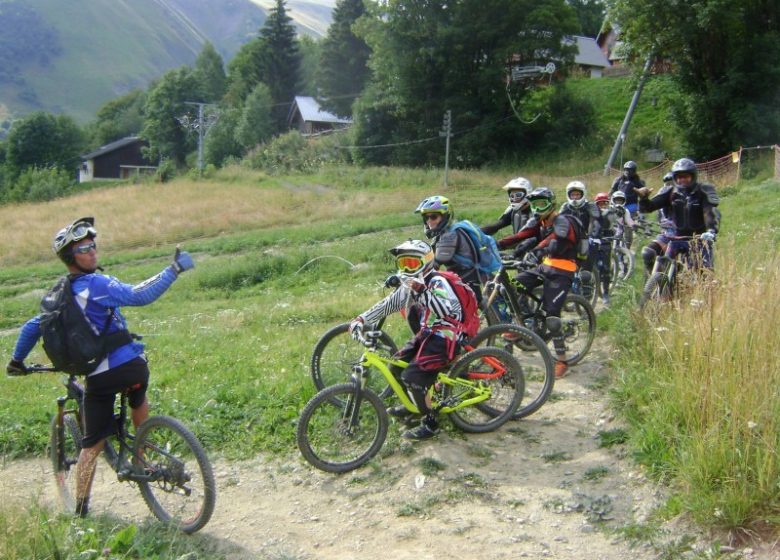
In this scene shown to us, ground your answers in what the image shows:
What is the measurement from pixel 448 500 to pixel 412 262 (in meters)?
1.93

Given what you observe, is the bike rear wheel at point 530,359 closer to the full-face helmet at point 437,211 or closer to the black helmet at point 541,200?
the full-face helmet at point 437,211

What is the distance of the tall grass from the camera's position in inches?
167

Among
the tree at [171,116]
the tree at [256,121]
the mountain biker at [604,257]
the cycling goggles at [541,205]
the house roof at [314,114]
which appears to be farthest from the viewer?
the tree at [171,116]

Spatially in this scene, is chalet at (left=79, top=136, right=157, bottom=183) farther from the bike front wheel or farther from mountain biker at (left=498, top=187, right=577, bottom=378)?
the bike front wheel

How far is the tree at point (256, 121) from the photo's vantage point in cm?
7300

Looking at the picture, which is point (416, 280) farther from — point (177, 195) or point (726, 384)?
point (177, 195)

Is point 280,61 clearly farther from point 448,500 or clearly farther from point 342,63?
point 448,500

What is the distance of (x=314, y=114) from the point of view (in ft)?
245

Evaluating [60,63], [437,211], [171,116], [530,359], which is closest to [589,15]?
[171,116]

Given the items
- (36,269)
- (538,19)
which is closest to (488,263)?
(36,269)

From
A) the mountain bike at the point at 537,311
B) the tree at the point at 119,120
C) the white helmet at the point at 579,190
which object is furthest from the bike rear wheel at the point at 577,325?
the tree at the point at 119,120

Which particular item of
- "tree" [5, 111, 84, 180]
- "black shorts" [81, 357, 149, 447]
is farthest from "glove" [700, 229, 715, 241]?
"tree" [5, 111, 84, 180]

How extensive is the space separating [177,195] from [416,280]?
39292 millimetres

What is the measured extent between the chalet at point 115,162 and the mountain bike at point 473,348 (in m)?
86.4
